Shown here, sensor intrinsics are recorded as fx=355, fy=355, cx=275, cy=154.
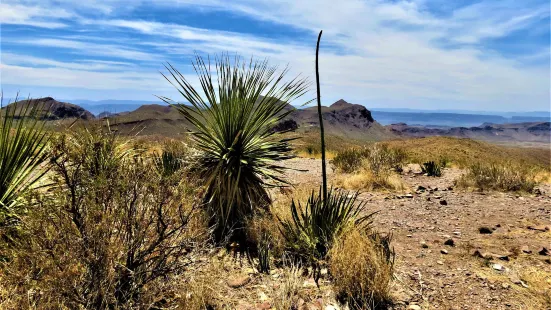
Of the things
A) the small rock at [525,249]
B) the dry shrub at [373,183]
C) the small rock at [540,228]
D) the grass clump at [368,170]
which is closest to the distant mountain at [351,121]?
the grass clump at [368,170]

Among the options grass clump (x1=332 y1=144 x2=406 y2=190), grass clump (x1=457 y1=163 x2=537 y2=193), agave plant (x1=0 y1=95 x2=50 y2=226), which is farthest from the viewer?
grass clump (x1=332 y1=144 x2=406 y2=190)

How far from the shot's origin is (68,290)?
267cm

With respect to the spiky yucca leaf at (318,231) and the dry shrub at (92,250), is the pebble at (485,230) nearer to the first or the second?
the spiky yucca leaf at (318,231)

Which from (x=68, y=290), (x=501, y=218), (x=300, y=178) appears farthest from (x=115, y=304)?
(x=300, y=178)

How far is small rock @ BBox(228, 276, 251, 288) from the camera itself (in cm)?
383

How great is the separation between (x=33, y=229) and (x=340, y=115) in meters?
164

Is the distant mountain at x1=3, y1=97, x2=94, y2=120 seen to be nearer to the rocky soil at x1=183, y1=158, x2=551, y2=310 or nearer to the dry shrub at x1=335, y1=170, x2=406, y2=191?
the rocky soil at x1=183, y1=158, x2=551, y2=310

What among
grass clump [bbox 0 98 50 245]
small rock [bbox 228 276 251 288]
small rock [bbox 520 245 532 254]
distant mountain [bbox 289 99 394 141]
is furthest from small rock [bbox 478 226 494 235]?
distant mountain [bbox 289 99 394 141]

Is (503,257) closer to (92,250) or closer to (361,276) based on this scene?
(361,276)

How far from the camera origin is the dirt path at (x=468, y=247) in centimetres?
358

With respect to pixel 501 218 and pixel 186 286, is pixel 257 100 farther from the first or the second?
pixel 501 218

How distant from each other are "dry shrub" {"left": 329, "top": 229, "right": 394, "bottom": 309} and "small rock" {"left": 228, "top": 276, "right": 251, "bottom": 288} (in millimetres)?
941

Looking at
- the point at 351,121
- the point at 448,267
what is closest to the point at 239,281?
the point at 448,267

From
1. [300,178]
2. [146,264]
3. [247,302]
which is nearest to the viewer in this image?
[146,264]
